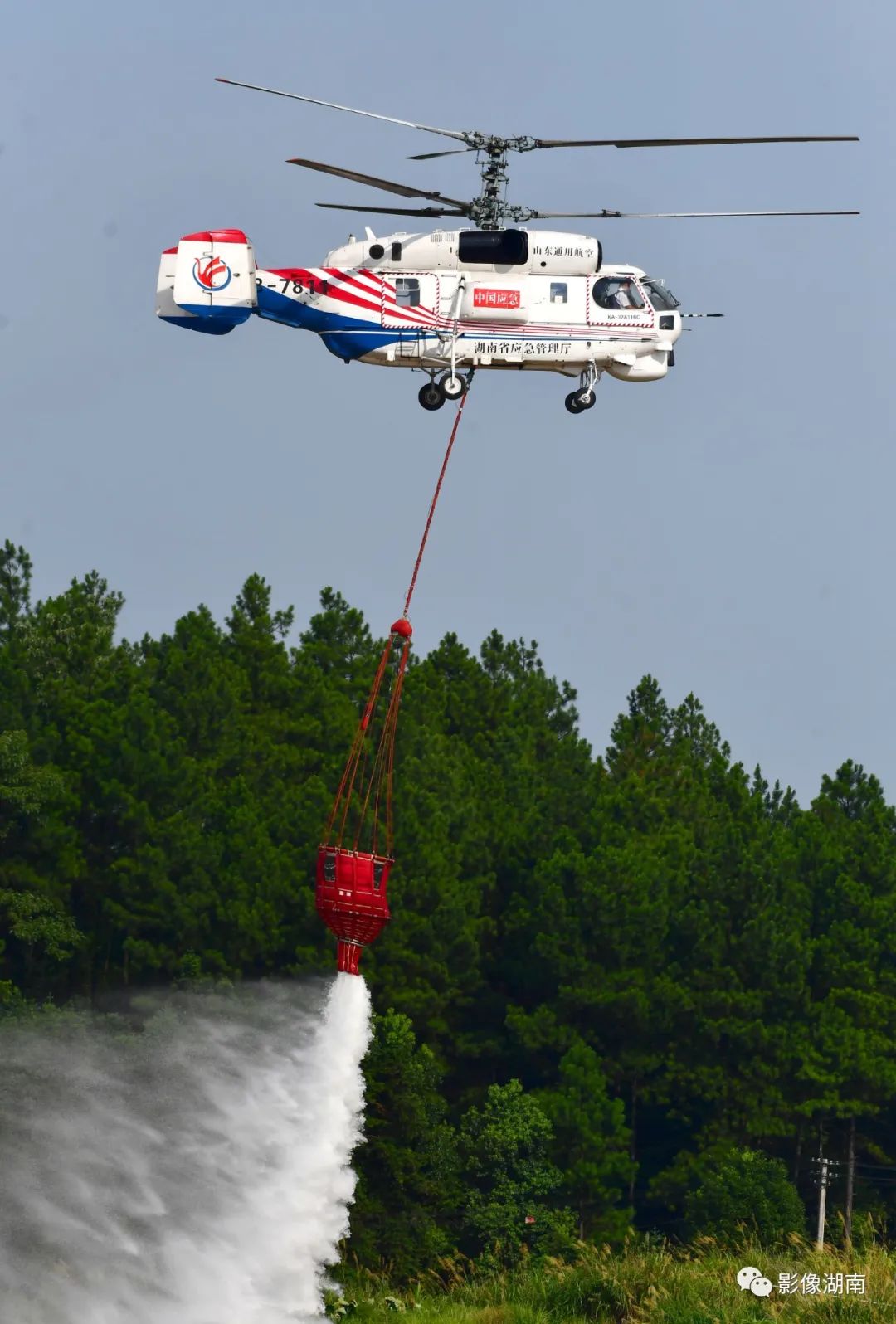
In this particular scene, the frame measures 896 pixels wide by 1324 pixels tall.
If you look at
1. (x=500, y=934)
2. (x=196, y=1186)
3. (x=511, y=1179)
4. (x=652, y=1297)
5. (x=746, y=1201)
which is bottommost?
(x=746, y=1201)

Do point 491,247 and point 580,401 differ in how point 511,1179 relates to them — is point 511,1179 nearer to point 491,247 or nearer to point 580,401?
point 580,401

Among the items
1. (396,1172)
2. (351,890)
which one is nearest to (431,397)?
(351,890)

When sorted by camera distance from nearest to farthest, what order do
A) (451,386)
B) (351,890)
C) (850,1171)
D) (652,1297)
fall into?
(351,890) < (451,386) < (652,1297) < (850,1171)

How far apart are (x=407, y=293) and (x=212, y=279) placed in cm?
343

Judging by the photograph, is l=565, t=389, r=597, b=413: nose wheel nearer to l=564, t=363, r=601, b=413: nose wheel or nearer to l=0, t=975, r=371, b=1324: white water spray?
l=564, t=363, r=601, b=413: nose wheel

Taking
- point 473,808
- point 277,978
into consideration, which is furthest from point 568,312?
point 473,808

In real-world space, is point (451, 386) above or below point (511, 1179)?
above

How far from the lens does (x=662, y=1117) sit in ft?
280

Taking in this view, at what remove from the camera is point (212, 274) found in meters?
46.3

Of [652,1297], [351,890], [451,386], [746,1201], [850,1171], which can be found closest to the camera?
[351,890]

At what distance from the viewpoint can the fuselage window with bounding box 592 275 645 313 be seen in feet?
154

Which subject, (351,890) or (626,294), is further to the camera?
(626,294)

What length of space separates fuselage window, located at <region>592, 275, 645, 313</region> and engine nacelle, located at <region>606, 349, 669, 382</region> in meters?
0.89

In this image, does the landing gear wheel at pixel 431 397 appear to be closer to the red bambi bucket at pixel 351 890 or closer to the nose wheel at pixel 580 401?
the nose wheel at pixel 580 401
